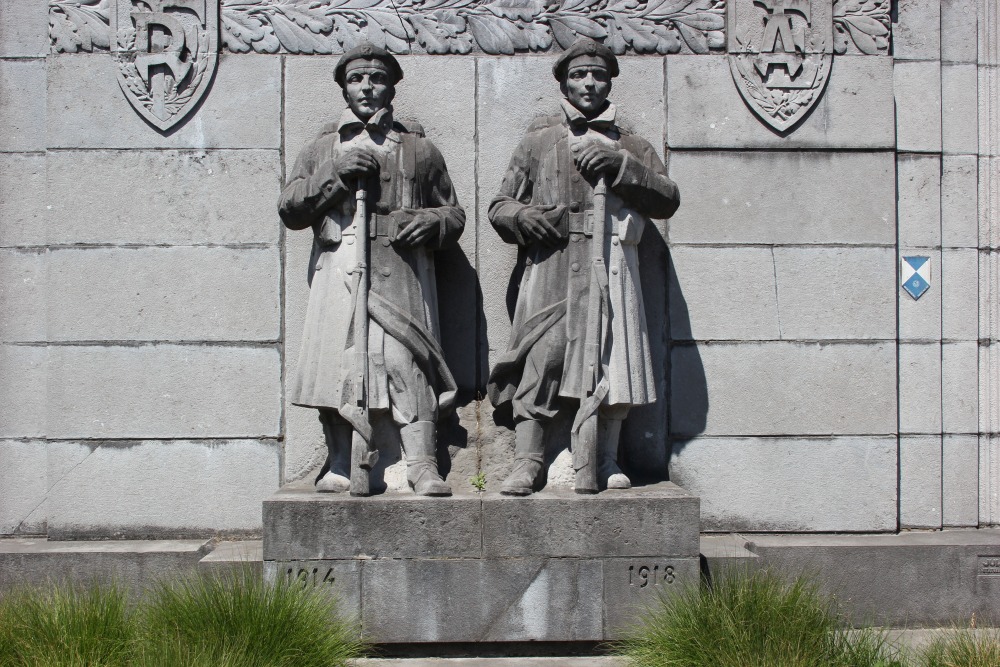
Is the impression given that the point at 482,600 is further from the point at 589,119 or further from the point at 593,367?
the point at 589,119

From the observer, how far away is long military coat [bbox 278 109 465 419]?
19.8ft

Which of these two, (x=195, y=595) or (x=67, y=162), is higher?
(x=67, y=162)

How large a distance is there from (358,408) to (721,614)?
237 centimetres

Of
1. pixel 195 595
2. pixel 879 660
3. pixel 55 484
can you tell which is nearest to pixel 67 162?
pixel 55 484

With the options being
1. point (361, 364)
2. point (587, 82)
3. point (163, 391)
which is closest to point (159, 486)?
point (163, 391)

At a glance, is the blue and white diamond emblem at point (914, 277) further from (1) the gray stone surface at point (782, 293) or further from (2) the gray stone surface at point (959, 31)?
(2) the gray stone surface at point (959, 31)

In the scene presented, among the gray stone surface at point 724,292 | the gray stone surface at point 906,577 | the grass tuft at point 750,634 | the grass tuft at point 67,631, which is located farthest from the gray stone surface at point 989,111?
the grass tuft at point 67,631

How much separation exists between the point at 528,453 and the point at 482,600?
3.09 feet

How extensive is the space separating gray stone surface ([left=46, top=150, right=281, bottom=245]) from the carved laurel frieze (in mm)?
802

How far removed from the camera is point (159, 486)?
684 cm

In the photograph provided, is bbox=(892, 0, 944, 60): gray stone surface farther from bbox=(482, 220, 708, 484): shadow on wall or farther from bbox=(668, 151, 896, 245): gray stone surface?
bbox=(482, 220, 708, 484): shadow on wall

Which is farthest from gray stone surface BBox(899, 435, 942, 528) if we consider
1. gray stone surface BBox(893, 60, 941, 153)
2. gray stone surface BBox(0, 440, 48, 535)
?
gray stone surface BBox(0, 440, 48, 535)

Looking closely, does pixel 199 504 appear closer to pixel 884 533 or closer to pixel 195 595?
pixel 195 595

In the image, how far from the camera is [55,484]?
22.4 ft
